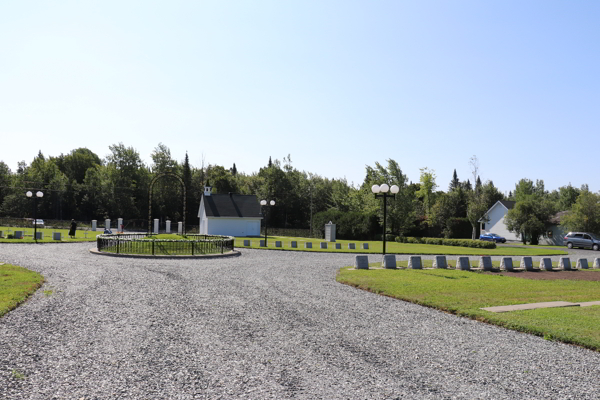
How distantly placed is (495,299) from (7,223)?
2414 inches

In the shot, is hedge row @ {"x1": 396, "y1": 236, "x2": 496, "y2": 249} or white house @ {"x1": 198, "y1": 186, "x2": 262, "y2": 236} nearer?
hedge row @ {"x1": 396, "y1": 236, "x2": 496, "y2": 249}

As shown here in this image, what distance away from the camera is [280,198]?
80.6m

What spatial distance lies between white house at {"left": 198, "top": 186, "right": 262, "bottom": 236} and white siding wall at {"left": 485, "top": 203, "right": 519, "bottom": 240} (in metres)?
35.6

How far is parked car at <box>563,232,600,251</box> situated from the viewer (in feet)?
150

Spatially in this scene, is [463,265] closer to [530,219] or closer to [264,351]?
[264,351]

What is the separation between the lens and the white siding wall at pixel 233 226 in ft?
174

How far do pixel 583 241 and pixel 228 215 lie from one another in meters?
37.4

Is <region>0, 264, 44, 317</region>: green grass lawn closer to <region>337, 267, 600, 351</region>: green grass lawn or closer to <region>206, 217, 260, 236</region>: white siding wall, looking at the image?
<region>337, 267, 600, 351</region>: green grass lawn

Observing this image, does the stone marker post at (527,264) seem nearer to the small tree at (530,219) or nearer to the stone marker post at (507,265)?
the stone marker post at (507,265)

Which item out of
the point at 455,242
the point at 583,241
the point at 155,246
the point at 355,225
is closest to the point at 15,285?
the point at 155,246

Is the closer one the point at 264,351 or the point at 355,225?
the point at 264,351

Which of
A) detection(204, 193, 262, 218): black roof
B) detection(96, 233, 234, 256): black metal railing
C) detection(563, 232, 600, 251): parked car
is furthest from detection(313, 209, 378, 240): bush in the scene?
detection(96, 233, 234, 256): black metal railing

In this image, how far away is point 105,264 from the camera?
19.9 metres

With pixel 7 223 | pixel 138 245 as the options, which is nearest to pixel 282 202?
pixel 7 223
